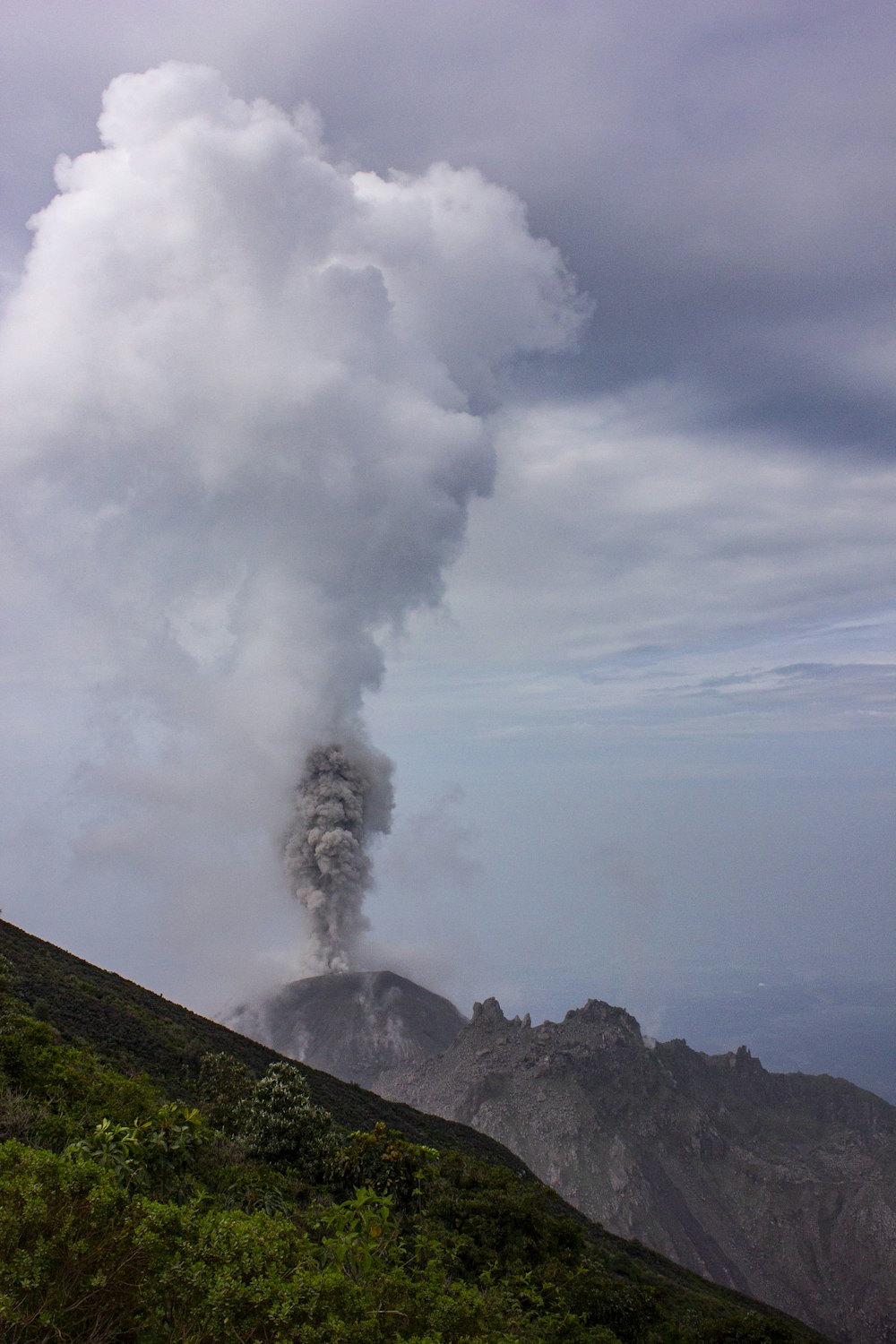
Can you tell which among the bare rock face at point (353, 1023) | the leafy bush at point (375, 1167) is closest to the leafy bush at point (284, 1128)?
the leafy bush at point (375, 1167)

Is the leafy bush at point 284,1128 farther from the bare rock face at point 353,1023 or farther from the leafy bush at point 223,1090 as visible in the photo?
the bare rock face at point 353,1023

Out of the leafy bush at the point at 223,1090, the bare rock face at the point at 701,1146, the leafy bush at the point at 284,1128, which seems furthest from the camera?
the bare rock face at the point at 701,1146

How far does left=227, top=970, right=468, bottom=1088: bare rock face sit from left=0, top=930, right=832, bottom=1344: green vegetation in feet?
353

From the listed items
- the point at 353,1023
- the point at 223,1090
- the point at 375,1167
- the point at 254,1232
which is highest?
the point at 254,1232

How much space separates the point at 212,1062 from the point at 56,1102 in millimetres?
17525

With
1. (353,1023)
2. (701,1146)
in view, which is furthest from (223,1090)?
Answer: (353,1023)

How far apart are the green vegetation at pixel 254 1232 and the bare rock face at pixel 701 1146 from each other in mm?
69577

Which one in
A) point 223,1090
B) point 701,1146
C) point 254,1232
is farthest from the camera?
point 701,1146

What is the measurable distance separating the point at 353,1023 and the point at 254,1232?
447 feet

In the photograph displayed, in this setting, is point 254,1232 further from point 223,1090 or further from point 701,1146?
point 701,1146

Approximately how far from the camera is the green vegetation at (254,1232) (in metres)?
8.58

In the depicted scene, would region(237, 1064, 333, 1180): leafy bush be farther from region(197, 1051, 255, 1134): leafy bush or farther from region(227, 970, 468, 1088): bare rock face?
region(227, 970, 468, 1088): bare rock face

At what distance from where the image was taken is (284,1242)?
35.3ft

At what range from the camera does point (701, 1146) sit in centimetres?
10231
